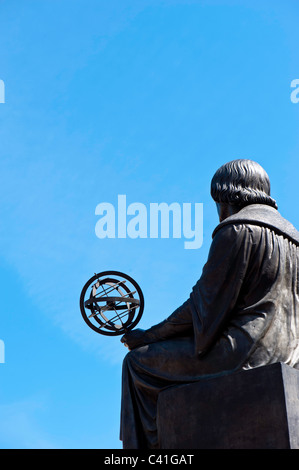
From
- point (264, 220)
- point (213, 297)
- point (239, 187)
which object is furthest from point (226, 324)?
point (239, 187)

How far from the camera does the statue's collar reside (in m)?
9.95

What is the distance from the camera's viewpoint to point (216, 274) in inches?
384

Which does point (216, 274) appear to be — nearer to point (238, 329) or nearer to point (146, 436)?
point (238, 329)

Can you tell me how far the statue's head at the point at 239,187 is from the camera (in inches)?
413

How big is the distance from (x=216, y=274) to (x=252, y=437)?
5.99 feet

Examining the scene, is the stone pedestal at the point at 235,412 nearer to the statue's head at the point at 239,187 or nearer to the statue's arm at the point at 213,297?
the statue's arm at the point at 213,297

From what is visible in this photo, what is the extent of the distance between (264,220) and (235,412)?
2.17 metres

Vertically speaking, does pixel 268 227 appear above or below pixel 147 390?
above

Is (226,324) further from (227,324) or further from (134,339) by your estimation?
(134,339)

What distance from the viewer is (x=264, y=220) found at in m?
10.0

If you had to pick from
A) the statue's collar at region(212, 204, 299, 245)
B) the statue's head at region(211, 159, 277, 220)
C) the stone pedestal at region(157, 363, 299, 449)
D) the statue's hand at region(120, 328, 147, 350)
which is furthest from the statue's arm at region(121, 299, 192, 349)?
the statue's head at region(211, 159, 277, 220)

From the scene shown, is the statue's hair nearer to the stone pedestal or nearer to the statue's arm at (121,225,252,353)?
the statue's arm at (121,225,252,353)
